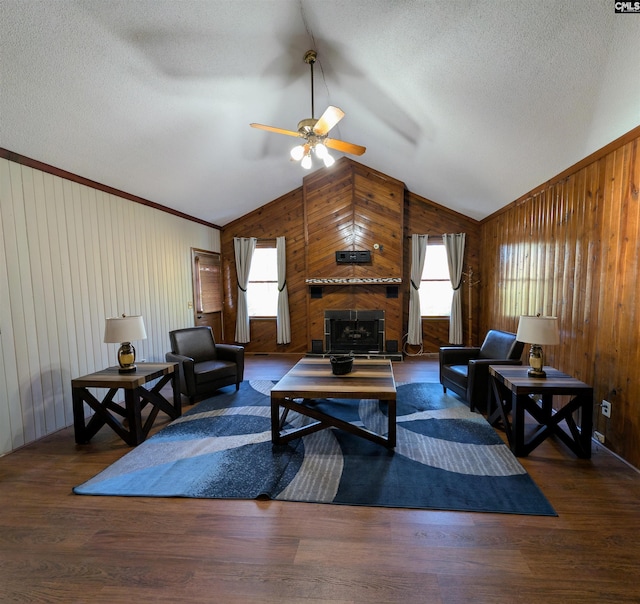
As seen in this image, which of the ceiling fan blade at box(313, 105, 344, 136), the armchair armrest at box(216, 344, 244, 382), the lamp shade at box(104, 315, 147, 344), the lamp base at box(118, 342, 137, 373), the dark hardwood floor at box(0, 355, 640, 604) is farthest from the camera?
the armchair armrest at box(216, 344, 244, 382)

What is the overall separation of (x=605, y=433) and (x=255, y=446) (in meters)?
2.82

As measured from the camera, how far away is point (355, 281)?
552 cm

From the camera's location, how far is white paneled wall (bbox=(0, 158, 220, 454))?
8.38 ft

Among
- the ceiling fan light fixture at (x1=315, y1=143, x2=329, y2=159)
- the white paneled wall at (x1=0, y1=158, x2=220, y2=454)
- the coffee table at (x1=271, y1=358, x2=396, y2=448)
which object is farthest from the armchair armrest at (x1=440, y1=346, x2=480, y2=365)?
the white paneled wall at (x1=0, y1=158, x2=220, y2=454)

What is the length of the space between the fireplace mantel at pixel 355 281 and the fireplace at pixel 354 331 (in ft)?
1.72

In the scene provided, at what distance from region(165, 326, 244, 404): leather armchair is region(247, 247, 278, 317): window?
210 centimetres

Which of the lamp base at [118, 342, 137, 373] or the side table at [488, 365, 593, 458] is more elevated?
the lamp base at [118, 342, 137, 373]

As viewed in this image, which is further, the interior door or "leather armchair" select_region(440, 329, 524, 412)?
the interior door

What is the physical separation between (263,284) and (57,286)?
3590 mm

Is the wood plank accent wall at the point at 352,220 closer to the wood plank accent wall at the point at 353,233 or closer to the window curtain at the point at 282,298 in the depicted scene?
the wood plank accent wall at the point at 353,233

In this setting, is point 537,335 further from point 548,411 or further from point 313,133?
point 313,133

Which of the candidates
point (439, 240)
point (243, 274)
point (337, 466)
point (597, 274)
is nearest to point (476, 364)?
point (597, 274)

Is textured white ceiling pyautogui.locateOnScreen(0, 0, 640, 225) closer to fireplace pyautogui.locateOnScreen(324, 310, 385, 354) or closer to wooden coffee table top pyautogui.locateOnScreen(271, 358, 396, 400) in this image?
wooden coffee table top pyautogui.locateOnScreen(271, 358, 396, 400)

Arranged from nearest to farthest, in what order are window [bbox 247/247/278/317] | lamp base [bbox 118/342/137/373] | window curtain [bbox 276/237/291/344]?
lamp base [bbox 118/342/137/373] → window curtain [bbox 276/237/291/344] → window [bbox 247/247/278/317]
